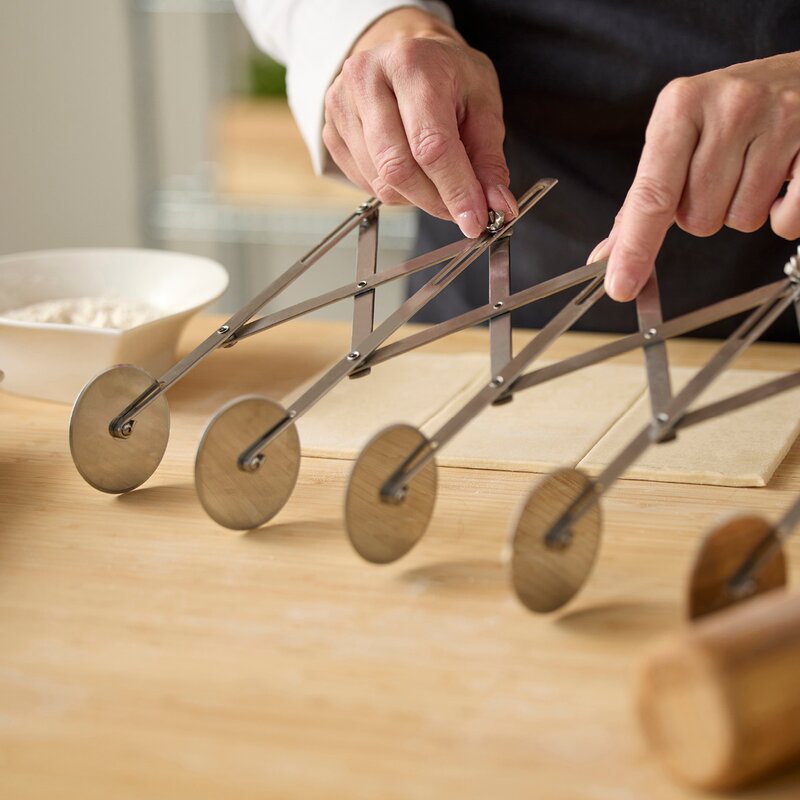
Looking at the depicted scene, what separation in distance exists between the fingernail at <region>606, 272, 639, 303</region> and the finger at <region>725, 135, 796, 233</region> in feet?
0.42

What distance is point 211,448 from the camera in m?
0.63

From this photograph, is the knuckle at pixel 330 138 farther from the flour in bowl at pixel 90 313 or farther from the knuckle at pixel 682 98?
the knuckle at pixel 682 98

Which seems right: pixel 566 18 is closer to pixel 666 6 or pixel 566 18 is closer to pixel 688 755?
pixel 666 6

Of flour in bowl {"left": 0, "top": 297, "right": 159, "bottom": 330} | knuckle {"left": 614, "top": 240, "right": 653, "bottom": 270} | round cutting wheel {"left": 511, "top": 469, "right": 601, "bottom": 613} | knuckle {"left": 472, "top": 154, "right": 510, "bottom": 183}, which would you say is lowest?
flour in bowl {"left": 0, "top": 297, "right": 159, "bottom": 330}

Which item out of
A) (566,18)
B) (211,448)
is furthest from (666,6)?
(211,448)

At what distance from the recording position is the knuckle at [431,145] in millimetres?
806

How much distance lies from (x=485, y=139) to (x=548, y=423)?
23 centimetres

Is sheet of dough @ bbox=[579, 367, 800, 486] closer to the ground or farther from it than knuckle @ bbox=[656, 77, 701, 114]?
closer to the ground

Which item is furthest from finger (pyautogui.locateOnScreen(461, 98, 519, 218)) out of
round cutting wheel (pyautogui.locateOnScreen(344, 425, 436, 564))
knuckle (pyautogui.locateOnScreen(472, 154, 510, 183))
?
round cutting wheel (pyautogui.locateOnScreen(344, 425, 436, 564))

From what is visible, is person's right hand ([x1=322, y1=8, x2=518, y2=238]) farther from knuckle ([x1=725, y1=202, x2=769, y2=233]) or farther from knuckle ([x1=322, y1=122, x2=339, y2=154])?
knuckle ([x1=725, y1=202, x2=769, y2=233])

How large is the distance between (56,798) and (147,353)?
533 millimetres

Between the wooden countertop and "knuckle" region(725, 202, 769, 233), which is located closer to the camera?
the wooden countertop

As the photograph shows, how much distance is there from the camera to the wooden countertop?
1.44 ft

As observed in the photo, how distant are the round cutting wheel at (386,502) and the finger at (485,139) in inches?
12.4
